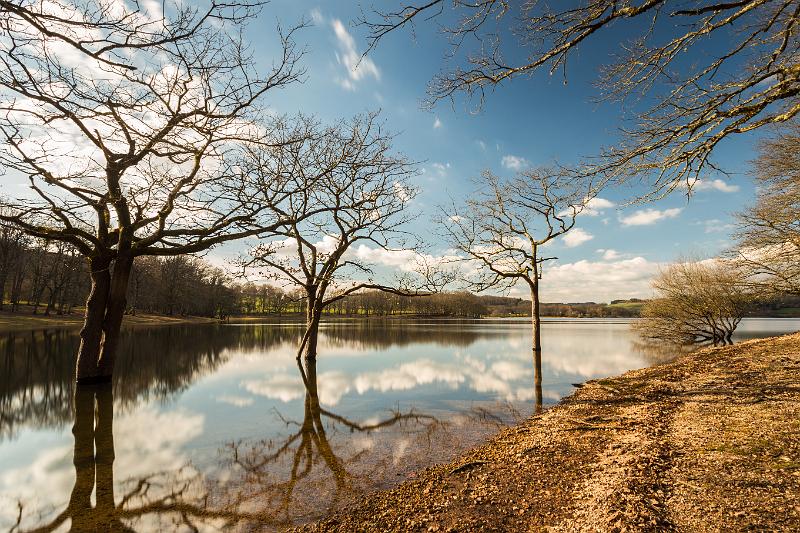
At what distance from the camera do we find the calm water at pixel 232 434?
13.6 feet

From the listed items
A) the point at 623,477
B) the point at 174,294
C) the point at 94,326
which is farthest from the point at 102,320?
the point at 174,294

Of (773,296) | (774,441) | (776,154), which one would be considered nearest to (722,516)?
(774,441)

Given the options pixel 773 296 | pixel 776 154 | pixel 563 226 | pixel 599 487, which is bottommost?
pixel 599 487

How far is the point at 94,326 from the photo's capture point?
10.5m

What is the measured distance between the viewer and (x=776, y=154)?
1461 centimetres

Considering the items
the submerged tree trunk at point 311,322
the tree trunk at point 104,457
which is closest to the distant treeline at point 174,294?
the submerged tree trunk at point 311,322

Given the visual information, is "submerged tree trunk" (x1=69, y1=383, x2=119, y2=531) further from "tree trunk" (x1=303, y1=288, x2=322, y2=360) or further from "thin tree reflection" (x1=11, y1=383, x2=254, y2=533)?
"tree trunk" (x1=303, y1=288, x2=322, y2=360)

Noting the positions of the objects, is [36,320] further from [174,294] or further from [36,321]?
[174,294]

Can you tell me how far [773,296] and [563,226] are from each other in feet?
36.9

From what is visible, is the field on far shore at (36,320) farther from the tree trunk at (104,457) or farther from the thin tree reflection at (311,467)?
the thin tree reflection at (311,467)

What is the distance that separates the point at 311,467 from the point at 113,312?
9.14 m

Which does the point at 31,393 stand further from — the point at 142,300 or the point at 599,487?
the point at 142,300

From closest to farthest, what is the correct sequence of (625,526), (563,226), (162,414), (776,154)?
(625,526) → (162,414) → (776,154) → (563,226)

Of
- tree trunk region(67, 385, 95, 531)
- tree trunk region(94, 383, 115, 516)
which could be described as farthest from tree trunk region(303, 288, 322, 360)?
tree trunk region(67, 385, 95, 531)
